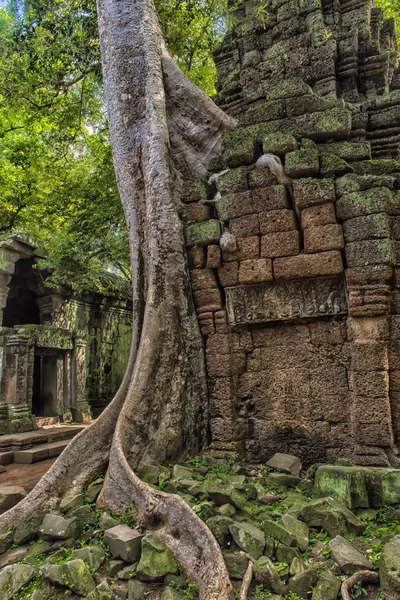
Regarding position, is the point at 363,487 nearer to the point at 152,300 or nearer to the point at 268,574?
the point at 268,574

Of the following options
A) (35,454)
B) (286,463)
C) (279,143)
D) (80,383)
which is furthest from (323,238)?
(80,383)

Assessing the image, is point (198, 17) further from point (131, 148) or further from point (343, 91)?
point (131, 148)

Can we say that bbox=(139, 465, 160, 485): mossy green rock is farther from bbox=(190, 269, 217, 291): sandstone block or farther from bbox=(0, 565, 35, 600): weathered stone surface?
bbox=(190, 269, 217, 291): sandstone block

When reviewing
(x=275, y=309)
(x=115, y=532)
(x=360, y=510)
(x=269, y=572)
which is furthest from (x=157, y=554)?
(x=275, y=309)

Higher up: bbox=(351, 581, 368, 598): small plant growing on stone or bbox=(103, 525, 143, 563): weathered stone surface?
bbox=(103, 525, 143, 563): weathered stone surface

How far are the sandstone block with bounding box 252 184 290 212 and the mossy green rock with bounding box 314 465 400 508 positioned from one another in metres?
2.21

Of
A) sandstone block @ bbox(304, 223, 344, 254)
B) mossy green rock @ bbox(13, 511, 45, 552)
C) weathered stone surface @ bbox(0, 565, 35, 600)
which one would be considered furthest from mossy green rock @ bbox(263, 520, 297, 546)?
sandstone block @ bbox(304, 223, 344, 254)

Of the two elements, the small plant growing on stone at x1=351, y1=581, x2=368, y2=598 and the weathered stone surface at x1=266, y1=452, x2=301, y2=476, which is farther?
the weathered stone surface at x1=266, y1=452, x2=301, y2=476

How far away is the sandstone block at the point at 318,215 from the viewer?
3555mm

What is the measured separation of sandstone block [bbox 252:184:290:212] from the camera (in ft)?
12.3

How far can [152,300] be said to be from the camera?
383 centimetres

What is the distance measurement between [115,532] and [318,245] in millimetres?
2602

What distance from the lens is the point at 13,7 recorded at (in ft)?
26.8

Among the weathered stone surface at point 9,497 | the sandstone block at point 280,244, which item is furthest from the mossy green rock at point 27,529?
the sandstone block at point 280,244
